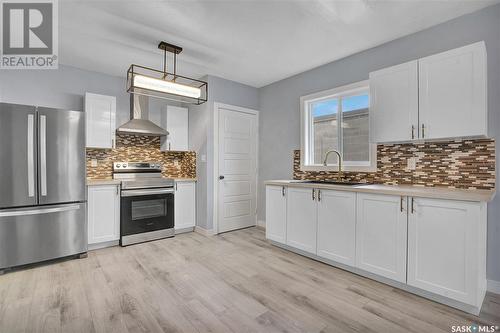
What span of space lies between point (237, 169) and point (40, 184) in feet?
8.92

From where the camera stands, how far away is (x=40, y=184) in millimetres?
2908

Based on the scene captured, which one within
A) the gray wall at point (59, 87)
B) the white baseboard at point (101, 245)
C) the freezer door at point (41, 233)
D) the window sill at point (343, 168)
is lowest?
the white baseboard at point (101, 245)

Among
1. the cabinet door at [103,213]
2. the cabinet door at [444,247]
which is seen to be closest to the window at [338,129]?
the cabinet door at [444,247]

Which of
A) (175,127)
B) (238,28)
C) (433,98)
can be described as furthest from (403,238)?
(175,127)

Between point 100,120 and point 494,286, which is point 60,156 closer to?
point 100,120

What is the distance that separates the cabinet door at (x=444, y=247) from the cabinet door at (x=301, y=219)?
1.04 metres

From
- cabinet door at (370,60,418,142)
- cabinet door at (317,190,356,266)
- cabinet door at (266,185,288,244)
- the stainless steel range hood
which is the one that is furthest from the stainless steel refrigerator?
cabinet door at (370,60,418,142)

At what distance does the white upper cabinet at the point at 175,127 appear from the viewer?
441 centimetres

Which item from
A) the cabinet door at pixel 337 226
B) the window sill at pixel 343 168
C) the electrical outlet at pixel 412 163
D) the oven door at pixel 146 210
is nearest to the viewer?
the cabinet door at pixel 337 226

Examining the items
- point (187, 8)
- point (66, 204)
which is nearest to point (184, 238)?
point (66, 204)

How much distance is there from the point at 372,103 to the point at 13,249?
4233 millimetres

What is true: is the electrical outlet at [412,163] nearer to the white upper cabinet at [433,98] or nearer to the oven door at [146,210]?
the white upper cabinet at [433,98]

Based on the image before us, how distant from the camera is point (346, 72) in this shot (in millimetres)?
3436

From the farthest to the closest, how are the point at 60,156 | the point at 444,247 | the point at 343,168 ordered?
1. the point at 343,168
2. the point at 60,156
3. the point at 444,247
